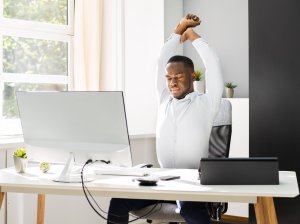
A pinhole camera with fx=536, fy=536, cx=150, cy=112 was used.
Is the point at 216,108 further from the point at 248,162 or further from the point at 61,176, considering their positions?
the point at 61,176

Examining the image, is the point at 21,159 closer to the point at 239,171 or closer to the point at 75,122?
the point at 75,122

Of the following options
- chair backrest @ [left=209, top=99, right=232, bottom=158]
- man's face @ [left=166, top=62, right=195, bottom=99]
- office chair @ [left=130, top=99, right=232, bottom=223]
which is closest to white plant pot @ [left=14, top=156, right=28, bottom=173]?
office chair @ [left=130, top=99, right=232, bottom=223]

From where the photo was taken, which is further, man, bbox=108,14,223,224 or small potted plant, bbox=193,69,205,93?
small potted plant, bbox=193,69,205,93

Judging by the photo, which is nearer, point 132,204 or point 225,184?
point 225,184

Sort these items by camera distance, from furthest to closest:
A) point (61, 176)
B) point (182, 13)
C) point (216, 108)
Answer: point (182, 13), point (216, 108), point (61, 176)

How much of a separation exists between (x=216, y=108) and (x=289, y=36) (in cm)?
69

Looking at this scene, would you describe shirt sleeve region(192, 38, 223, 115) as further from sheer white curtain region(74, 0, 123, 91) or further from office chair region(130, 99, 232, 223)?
sheer white curtain region(74, 0, 123, 91)

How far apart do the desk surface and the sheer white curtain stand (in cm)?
187

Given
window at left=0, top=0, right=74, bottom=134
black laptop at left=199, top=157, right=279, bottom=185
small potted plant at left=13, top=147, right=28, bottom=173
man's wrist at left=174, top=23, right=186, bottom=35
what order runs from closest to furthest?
black laptop at left=199, top=157, right=279, bottom=185, small potted plant at left=13, top=147, right=28, bottom=173, man's wrist at left=174, top=23, right=186, bottom=35, window at left=0, top=0, right=74, bottom=134

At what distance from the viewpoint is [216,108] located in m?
3.07

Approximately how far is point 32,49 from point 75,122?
78.1 inches

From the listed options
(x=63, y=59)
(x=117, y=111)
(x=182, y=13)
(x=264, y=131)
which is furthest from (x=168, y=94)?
(x=182, y=13)

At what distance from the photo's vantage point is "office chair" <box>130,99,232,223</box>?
2.81m

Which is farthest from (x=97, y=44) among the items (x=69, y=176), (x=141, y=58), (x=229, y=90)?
(x=69, y=176)
